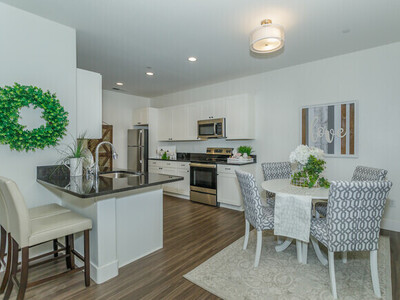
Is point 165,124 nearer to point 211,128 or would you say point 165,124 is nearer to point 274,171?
point 211,128

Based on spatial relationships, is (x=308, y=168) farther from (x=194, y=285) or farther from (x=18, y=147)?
(x=18, y=147)

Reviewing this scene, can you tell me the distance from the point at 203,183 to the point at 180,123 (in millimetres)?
1701

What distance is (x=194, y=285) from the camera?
6.56 ft

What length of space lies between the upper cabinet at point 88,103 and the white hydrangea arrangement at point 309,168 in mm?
2583

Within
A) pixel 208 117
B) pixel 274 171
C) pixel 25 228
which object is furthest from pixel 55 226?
pixel 208 117

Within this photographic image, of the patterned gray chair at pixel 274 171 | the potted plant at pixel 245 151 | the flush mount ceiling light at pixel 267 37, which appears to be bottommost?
the patterned gray chair at pixel 274 171

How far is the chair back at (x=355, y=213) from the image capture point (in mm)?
1736

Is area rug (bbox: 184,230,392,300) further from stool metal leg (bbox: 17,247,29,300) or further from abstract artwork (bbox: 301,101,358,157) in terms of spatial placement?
abstract artwork (bbox: 301,101,358,157)

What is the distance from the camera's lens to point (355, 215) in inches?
70.4

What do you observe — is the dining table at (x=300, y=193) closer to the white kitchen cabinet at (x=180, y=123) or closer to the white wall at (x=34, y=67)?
the white wall at (x=34, y=67)

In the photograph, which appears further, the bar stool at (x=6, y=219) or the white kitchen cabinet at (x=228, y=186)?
the white kitchen cabinet at (x=228, y=186)

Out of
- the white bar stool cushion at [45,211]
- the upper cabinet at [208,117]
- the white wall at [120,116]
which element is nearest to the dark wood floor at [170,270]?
the white bar stool cushion at [45,211]

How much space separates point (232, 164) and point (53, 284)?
3.11 meters

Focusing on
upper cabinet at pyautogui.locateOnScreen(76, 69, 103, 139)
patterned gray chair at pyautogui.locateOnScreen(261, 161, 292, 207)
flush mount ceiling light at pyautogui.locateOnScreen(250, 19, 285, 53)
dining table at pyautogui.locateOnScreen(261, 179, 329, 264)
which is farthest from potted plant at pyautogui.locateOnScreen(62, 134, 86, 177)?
patterned gray chair at pyautogui.locateOnScreen(261, 161, 292, 207)
